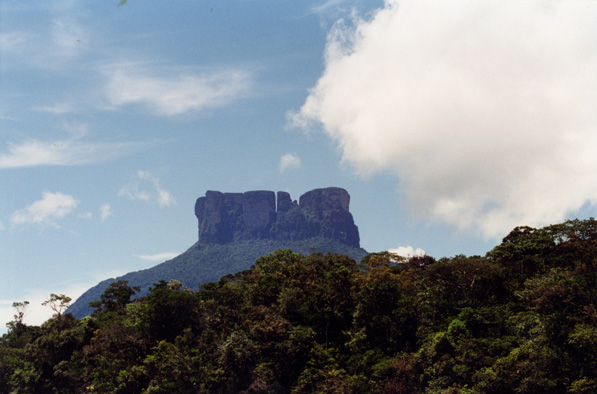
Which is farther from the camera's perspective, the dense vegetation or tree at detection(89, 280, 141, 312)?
tree at detection(89, 280, 141, 312)

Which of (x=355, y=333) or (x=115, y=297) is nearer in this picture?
(x=355, y=333)

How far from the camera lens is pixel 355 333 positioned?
46094mm

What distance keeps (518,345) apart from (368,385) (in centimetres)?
1154

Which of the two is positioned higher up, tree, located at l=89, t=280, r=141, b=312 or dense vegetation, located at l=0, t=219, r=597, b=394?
tree, located at l=89, t=280, r=141, b=312

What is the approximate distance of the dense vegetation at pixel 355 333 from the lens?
3553 centimetres

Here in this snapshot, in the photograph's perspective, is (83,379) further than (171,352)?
Yes

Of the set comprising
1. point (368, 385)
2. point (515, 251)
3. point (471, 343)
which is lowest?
point (368, 385)

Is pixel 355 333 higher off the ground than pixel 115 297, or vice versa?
pixel 115 297

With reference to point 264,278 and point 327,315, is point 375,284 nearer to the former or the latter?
point 327,315

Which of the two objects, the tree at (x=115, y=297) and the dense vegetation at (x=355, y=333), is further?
the tree at (x=115, y=297)

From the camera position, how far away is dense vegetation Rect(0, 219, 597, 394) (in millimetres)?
35531

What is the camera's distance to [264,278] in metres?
55.1

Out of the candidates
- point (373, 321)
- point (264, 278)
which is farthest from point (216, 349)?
point (373, 321)

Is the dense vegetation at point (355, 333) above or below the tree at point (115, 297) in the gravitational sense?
below
